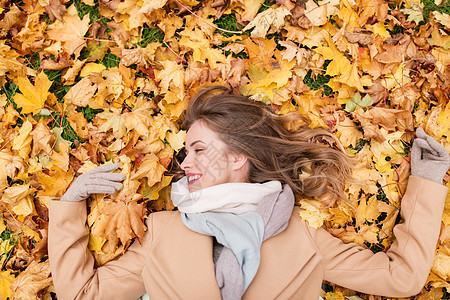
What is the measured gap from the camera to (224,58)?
2822 millimetres

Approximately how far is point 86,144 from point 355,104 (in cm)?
219

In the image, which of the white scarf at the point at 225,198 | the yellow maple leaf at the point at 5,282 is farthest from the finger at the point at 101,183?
the yellow maple leaf at the point at 5,282

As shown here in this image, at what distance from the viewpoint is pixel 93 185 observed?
7.64 feet

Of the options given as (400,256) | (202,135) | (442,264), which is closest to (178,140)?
(202,135)

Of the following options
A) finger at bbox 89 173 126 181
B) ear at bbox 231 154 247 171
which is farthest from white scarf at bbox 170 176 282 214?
finger at bbox 89 173 126 181

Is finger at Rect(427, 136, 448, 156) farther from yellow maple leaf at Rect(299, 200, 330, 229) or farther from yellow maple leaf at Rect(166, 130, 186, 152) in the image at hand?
yellow maple leaf at Rect(166, 130, 186, 152)

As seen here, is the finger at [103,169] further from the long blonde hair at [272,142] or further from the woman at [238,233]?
the long blonde hair at [272,142]

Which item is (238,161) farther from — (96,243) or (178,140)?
(96,243)

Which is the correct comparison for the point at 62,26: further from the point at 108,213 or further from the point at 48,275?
the point at 48,275

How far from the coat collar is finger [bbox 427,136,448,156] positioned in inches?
46.4

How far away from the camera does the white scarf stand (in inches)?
91.7

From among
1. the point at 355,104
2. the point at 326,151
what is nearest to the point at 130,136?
the point at 326,151

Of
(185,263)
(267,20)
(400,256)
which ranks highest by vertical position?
(267,20)

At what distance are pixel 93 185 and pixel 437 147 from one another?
250cm
